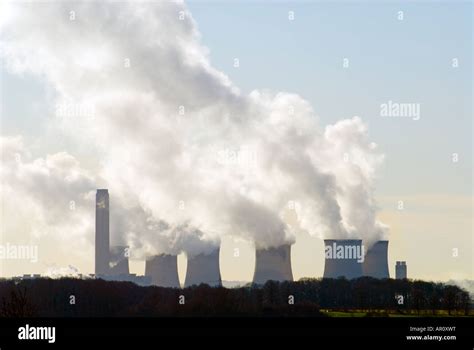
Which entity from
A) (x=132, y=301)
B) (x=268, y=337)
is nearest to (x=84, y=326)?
(x=268, y=337)

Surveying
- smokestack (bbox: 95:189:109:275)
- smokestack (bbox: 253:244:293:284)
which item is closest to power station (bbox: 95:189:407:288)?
smokestack (bbox: 253:244:293:284)

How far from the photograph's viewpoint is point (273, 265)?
79812 mm

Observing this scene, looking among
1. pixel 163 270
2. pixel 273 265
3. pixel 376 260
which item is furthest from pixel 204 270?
pixel 376 260

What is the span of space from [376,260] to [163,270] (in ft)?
62.2

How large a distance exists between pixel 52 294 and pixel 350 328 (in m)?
44.9

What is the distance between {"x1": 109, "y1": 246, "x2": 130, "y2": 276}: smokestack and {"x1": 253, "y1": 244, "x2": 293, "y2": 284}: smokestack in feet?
77.2

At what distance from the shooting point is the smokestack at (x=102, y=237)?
104375mm

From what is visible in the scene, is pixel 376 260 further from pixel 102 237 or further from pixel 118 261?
pixel 102 237

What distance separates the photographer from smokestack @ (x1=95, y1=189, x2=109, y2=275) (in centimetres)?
10438

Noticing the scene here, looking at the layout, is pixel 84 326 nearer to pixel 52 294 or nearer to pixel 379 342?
pixel 379 342

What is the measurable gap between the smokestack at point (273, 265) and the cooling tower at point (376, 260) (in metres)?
5.53

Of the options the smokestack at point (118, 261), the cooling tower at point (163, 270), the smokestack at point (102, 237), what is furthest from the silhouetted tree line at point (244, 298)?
the smokestack at point (102, 237)

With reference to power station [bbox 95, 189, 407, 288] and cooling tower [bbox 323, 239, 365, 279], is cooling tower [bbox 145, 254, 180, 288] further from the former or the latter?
cooling tower [bbox 323, 239, 365, 279]

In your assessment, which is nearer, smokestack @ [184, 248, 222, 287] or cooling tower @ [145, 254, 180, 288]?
smokestack @ [184, 248, 222, 287]
